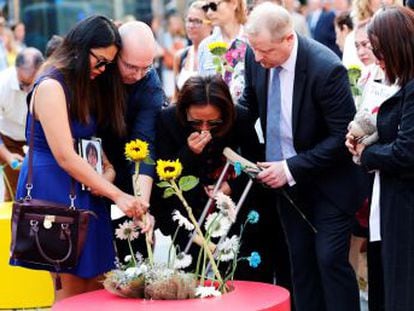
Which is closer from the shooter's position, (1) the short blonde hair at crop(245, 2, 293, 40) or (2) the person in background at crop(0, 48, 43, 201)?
(1) the short blonde hair at crop(245, 2, 293, 40)

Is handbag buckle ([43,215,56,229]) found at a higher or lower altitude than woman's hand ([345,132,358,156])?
lower

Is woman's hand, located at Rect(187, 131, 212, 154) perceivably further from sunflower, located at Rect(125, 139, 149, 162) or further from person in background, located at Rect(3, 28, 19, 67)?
person in background, located at Rect(3, 28, 19, 67)

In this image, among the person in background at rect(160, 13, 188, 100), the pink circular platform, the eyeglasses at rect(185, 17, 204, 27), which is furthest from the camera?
the person in background at rect(160, 13, 188, 100)

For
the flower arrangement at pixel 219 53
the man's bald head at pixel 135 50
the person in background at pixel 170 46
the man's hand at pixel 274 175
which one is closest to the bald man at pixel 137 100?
the man's bald head at pixel 135 50

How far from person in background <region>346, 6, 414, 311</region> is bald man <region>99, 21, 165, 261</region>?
44.6 inches

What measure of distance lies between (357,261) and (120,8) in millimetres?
19660

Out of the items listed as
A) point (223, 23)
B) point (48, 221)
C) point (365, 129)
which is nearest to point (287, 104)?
point (365, 129)

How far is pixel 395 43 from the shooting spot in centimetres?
492

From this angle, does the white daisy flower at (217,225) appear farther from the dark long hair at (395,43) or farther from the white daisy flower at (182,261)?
the dark long hair at (395,43)

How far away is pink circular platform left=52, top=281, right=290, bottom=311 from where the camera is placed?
14.9ft

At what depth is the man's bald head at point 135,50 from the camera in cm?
538

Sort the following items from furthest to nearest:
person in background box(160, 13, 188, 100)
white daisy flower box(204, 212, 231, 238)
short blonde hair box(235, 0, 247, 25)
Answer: person in background box(160, 13, 188, 100), short blonde hair box(235, 0, 247, 25), white daisy flower box(204, 212, 231, 238)

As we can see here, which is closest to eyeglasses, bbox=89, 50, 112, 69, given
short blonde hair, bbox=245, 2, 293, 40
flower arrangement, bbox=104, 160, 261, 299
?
flower arrangement, bbox=104, 160, 261, 299

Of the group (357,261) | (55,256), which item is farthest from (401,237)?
(357,261)
